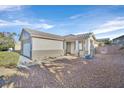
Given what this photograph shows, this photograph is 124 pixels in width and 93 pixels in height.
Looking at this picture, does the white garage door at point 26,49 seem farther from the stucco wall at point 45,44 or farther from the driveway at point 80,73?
the driveway at point 80,73

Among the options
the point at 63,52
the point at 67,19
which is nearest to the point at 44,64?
→ the point at 63,52

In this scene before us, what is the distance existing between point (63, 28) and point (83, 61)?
67 cm

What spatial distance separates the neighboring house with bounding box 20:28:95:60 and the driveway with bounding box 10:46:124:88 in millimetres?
147

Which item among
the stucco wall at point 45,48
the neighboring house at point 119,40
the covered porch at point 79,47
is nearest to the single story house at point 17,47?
the stucco wall at point 45,48

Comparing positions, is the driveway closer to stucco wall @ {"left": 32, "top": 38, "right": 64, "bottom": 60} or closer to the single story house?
stucco wall @ {"left": 32, "top": 38, "right": 64, "bottom": 60}

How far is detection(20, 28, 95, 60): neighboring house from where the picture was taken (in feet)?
8.04

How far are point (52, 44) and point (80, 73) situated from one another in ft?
2.24

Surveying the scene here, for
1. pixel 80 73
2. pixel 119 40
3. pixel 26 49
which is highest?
pixel 119 40

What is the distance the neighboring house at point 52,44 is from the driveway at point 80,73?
0.48ft

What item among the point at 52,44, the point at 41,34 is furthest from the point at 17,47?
the point at 52,44

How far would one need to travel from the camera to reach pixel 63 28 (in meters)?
2.48

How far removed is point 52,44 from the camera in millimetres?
2529

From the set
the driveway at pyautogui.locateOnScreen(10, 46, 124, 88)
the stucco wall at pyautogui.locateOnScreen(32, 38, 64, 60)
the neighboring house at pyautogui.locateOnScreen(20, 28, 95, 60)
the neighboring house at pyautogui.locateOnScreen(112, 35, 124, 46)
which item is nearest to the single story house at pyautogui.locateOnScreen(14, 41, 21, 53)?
the neighboring house at pyautogui.locateOnScreen(20, 28, 95, 60)

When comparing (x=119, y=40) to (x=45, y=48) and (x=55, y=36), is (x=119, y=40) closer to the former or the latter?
(x=55, y=36)
